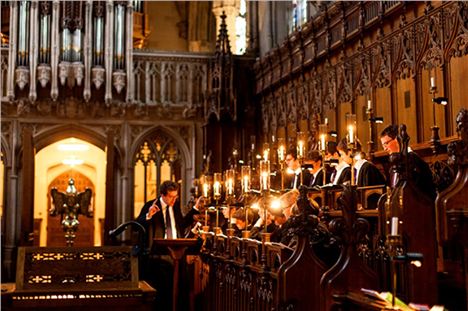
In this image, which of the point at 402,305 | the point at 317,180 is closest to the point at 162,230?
the point at 317,180

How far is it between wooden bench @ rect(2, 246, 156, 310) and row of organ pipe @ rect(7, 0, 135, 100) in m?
9.16

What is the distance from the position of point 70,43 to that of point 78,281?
10053 mm

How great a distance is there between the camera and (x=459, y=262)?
488cm

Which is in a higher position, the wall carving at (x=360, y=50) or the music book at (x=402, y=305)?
the wall carving at (x=360, y=50)

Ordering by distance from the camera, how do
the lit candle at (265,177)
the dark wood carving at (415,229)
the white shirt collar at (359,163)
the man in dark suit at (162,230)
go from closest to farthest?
the dark wood carving at (415,229) → the lit candle at (265,177) → the white shirt collar at (359,163) → the man in dark suit at (162,230)

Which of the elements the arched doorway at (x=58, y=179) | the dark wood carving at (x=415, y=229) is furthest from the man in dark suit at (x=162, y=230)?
the arched doorway at (x=58, y=179)

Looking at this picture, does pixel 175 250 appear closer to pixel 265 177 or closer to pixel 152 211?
pixel 152 211

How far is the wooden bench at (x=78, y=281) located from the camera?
6266 mm

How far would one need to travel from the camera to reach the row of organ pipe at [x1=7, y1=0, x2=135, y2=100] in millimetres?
15281

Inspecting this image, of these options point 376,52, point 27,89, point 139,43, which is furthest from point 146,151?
point 376,52

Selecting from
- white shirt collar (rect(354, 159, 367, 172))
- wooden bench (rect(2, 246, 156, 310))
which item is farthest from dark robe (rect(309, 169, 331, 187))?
wooden bench (rect(2, 246, 156, 310))

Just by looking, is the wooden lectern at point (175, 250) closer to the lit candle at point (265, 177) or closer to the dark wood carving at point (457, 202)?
the lit candle at point (265, 177)

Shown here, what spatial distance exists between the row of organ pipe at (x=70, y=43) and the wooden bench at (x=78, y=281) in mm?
9158

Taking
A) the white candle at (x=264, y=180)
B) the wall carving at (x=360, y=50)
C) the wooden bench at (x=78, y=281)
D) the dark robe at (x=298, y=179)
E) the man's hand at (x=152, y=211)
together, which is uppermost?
the wall carving at (x=360, y=50)
